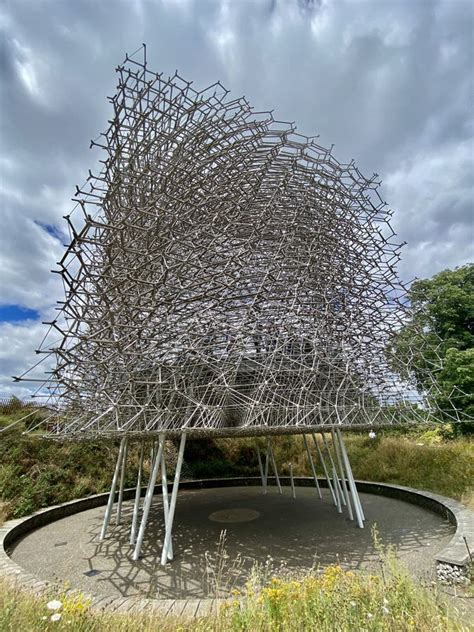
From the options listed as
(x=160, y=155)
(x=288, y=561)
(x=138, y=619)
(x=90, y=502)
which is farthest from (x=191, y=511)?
(x=160, y=155)

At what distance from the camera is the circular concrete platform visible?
8.41 meters

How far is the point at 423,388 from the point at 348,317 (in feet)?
16.0

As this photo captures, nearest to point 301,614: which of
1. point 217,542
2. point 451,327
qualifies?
point 217,542

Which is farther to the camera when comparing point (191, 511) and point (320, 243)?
point (191, 511)

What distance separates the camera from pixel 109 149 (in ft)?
35.8

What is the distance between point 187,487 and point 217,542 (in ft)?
32.9

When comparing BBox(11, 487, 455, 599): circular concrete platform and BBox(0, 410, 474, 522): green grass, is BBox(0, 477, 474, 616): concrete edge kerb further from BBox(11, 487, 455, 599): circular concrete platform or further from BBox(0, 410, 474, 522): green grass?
BBox(0, 410, 474, 522): green grass

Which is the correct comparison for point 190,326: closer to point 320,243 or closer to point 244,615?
point 320,243

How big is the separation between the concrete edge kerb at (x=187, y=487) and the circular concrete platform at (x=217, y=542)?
39 cm

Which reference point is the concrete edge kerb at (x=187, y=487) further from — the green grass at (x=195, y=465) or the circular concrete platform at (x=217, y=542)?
the green grass at (x=195, y=465)

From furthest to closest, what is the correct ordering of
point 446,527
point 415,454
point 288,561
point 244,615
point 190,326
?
1. point 415,454
2. point 446,527
3. point 190,326
4. point 288,561
5. point 244,615

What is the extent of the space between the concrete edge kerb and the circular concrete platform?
386 mm

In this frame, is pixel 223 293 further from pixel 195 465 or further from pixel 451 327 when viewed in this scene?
pixel 451 327

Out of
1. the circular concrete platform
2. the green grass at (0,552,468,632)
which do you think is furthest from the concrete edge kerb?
the green grass at (0,552,468,632)
